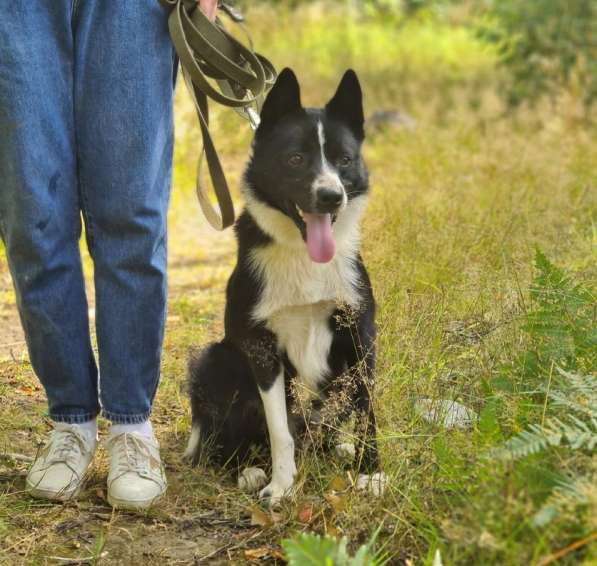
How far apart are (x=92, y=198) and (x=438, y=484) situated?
4.11 ft

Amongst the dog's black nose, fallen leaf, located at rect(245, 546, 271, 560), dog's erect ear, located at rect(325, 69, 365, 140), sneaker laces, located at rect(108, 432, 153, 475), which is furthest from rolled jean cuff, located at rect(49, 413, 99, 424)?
dog's erect ear, located at rect(325, 69, 365, 140)

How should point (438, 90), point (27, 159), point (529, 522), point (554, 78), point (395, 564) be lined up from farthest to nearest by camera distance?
1. point (438, 90)
2. point (554, 78)
3. point (27, 159)
4. point (395, 564)
5. point (529, 522)

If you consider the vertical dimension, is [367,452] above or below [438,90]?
above

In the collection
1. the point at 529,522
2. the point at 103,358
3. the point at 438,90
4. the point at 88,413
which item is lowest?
the point at 438,90

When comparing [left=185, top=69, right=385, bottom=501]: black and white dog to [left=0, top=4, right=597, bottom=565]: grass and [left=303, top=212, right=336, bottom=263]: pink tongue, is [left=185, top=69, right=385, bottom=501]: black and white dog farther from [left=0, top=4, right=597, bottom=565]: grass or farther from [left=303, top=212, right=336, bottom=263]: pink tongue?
[left=0, top=4, right=597, bottom=565]: grass

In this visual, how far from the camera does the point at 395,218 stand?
4.65 meters

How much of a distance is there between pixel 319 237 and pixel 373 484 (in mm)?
782

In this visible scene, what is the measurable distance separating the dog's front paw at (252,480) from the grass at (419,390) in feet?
0.23

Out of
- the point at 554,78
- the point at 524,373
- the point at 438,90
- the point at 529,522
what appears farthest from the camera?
the point at 438,90

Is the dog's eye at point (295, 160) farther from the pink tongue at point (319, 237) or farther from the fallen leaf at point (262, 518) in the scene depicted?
the fallen leaf at point (262, 518)

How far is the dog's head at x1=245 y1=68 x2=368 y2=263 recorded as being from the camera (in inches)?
117

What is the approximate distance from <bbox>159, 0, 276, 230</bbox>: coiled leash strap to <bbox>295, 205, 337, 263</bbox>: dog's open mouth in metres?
0.29

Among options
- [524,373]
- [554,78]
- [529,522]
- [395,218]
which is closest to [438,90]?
[554,78]

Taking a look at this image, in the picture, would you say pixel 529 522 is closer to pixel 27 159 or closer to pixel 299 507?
pixel 299 507
